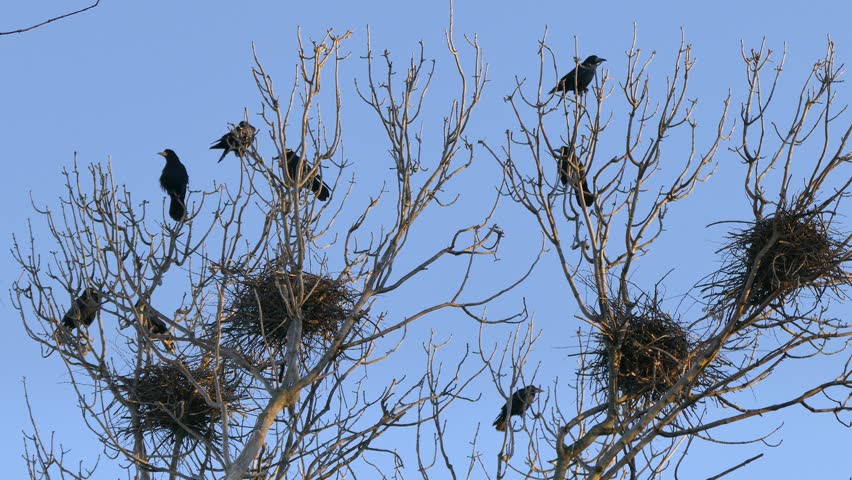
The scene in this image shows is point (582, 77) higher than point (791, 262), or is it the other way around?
point (582, 77)

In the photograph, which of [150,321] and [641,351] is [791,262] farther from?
[150,321]

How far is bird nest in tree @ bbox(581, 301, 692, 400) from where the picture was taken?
632cm

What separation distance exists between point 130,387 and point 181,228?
1.05 metres

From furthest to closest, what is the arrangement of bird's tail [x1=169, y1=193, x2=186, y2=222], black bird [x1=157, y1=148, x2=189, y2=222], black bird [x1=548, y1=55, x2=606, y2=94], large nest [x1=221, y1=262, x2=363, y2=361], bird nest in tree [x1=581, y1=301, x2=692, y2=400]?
black bird [x1=157, y1=148, x2=189, y2=222], black bird [x1=548, y1=55, x2=606, y2=94], bird's tail [x1=169, y1=193, x2=186, y2=222], large nest [x1=221, y1=262, x2=363, y2=361], bird nest in tree [x1=581, y1=301, x2=692, y2=400]

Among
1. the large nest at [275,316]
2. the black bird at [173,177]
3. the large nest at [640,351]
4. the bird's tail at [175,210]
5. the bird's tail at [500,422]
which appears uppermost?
the black bird at [173,177]

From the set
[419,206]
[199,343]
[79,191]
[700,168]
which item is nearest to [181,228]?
[79,191]

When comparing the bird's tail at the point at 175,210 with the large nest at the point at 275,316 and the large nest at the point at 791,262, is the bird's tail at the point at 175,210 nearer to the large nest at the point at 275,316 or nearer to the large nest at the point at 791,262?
the large nest at the point at 275,316

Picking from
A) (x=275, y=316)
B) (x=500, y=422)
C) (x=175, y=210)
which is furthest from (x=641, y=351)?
(x=175, y=210)

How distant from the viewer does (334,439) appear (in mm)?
6125

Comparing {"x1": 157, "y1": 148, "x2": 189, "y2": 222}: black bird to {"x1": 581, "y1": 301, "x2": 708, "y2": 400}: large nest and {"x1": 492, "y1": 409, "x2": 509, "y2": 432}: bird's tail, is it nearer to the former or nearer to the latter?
{"x1": 492, "y1": 409, "x2": 509, "y2": 432}: bird's tail

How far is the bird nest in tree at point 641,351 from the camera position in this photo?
6320 millimetres

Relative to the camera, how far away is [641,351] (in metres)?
6.66

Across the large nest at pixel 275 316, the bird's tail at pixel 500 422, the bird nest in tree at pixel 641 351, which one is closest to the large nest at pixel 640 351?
the bird nest in tree at pixel 641 351

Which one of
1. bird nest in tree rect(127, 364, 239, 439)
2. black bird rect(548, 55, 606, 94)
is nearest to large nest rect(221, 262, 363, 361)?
bird nest in tree rect(127, 364, 239, 439)
